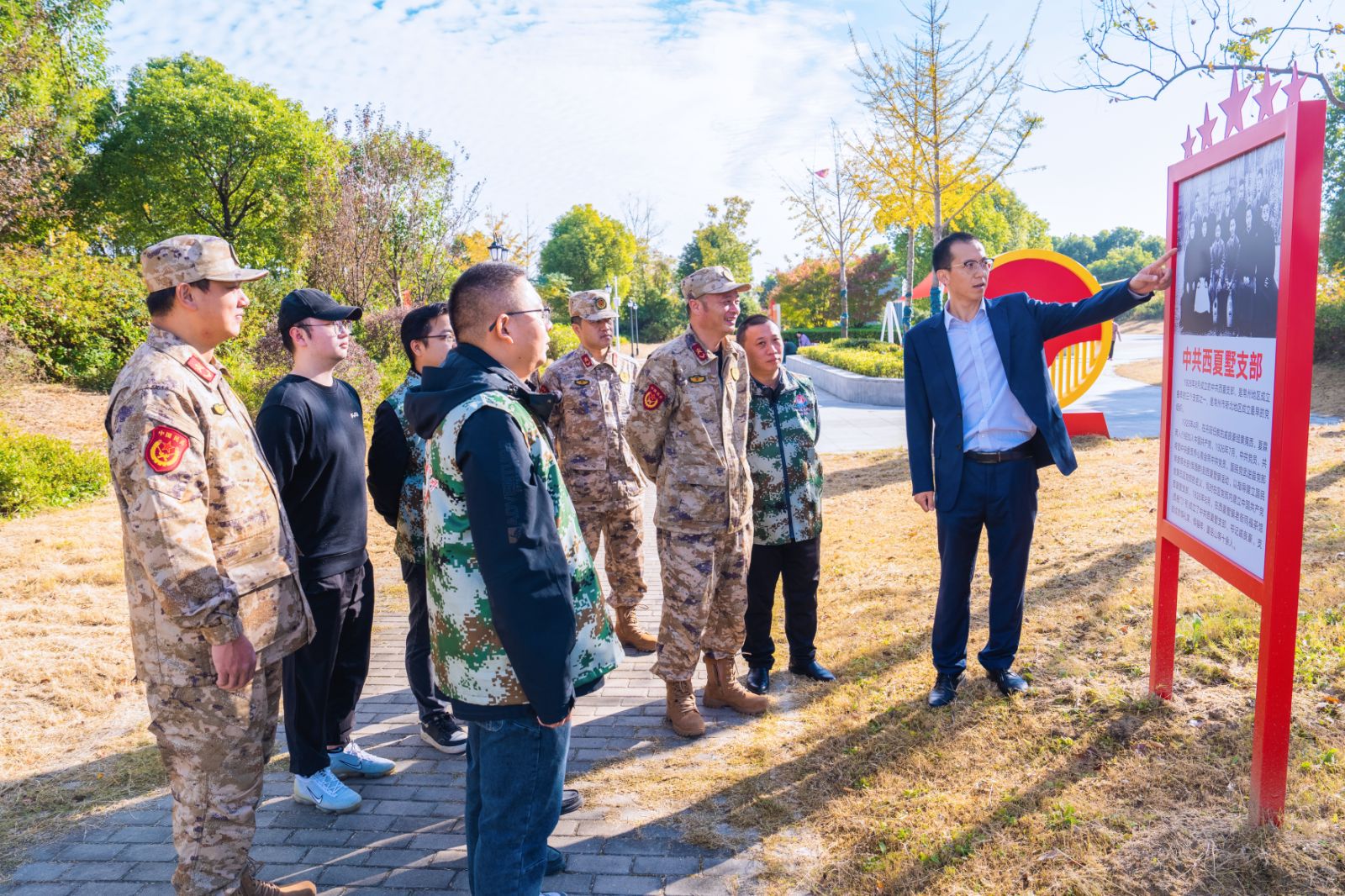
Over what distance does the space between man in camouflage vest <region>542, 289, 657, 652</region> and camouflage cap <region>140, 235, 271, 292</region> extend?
2506 millimetres

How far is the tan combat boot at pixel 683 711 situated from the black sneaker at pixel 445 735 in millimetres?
969

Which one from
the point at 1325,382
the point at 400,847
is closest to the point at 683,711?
the point at 400,847

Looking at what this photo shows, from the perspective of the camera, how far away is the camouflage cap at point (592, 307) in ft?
16.0

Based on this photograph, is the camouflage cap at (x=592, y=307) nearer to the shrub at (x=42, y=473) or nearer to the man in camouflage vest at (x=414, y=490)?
the man in camouflage vest at (x=414, y=490)

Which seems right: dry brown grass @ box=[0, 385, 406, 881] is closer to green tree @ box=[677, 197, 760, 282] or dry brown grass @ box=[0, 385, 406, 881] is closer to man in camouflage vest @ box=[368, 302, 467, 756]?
man in camouflage vest @ box=[368, 302, 467, 756]

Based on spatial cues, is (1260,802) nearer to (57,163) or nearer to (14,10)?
(57,163)

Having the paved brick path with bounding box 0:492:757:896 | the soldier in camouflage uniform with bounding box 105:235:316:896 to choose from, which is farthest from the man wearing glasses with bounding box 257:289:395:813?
the soldier in camouflage uniform with bounding box 105:235:316:896

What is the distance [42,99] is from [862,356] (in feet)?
66.5

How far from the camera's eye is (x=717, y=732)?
3.96 metres

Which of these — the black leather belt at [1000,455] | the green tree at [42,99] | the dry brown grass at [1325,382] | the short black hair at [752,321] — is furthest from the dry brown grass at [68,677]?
the dry brown grass at [1325,382]

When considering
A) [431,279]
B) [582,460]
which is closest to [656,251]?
[431,279]

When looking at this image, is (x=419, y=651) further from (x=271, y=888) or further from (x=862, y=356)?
(x=862, y=356)

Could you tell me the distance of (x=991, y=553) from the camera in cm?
390

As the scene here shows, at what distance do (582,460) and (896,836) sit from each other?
8.90 ft
